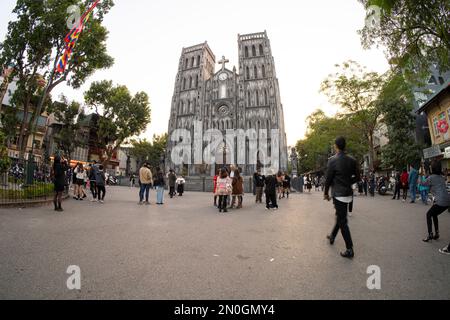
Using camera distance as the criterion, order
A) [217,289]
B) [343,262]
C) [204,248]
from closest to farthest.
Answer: [217,289]
[343,262]
[204,248]

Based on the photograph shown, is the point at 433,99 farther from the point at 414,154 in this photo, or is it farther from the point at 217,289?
the point at 217,289

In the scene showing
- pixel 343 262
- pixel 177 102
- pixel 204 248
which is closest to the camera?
pixel 343 262

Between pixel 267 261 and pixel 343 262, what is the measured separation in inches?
40.0

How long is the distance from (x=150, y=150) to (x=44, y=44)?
3824 cm

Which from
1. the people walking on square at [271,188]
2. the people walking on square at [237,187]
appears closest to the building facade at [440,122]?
the people walking on square at [271,188]

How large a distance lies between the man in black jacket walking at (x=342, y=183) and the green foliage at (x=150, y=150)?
45458mm

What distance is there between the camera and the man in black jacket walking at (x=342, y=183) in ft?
11.4

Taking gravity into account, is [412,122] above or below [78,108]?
below

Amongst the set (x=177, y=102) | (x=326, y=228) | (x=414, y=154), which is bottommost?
(x=326, y=228)

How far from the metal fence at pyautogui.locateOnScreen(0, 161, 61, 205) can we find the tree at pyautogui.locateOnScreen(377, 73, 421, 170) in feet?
82.7

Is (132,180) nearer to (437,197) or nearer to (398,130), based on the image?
(437,197)

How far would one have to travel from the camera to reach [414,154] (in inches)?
800

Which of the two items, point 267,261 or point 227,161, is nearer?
point 267,261

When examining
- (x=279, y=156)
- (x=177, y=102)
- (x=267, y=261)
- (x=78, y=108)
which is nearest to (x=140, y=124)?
(x=78, y=108)
